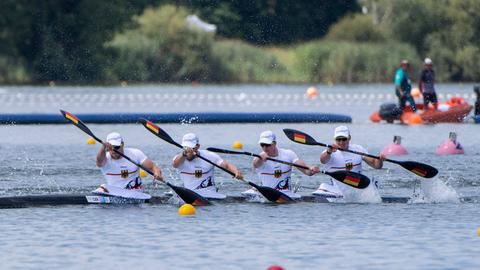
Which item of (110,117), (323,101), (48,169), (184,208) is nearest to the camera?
(184,208)

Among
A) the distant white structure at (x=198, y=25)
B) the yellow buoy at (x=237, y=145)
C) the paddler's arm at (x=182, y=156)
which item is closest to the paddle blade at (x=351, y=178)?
the paddler's arm at (x=182, y=156)

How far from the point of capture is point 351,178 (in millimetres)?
20094

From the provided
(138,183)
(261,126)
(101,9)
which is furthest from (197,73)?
(138,183)

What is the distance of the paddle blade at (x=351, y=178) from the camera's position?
20047mm

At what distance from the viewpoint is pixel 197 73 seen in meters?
74.7

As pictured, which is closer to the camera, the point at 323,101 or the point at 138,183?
the point at 138,183

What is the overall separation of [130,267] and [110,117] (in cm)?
2400

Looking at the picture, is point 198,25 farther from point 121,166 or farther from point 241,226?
point 241,226

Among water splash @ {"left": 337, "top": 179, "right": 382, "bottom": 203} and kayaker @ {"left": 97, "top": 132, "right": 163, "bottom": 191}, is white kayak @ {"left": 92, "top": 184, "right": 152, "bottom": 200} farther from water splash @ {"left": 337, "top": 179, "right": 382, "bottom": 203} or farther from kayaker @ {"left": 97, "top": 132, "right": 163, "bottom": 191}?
water splash @ {"left": 337, "top": 179, "right": 382, "bottom": 203}

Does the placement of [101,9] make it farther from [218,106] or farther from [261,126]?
[261,126]

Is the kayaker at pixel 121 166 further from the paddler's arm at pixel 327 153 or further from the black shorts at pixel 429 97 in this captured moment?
the black shorts at pixel 429 97

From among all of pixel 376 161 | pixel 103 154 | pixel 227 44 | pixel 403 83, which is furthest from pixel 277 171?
pixel 227 44

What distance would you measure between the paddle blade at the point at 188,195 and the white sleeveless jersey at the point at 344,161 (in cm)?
221

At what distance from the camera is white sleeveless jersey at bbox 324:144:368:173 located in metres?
20.7
